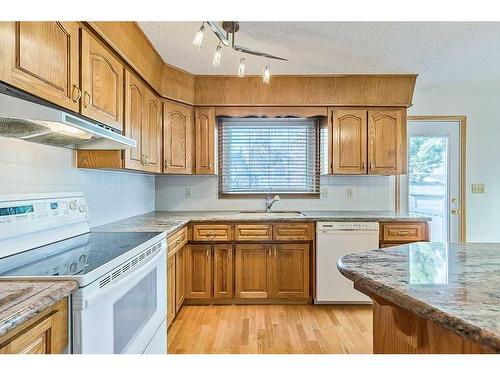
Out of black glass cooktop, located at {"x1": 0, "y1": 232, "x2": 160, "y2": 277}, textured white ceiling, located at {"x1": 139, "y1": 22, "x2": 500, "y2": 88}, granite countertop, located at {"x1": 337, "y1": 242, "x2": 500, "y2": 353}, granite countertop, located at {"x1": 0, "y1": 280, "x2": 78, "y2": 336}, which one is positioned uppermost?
textured white ceiling, located at {"x1": 139, "y1": 22, "x2": 500, "y2": 88}

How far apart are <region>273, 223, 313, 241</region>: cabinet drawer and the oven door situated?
125 centimetres

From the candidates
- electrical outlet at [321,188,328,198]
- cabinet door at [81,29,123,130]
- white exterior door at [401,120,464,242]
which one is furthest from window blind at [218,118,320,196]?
cabinet door at [81,29,123,130]

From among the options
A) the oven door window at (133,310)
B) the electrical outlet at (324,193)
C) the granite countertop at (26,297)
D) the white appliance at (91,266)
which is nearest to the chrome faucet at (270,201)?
the electrical outlet at (324,193)

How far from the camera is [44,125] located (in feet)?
4.57

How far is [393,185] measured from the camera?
3678 mm

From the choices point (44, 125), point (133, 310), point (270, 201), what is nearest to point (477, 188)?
point (270, 201)

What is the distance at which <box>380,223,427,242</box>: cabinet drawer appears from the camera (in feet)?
9.96

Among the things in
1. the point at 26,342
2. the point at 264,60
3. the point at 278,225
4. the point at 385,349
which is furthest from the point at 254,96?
the point at 26,342

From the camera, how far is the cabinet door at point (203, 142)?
331 centimetres

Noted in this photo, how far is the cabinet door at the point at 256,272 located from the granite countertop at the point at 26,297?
6.78 ft

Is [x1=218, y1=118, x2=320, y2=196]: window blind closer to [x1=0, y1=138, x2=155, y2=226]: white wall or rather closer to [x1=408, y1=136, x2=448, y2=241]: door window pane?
[x1=0, y1=138, x2=155, y2=226]: white wall

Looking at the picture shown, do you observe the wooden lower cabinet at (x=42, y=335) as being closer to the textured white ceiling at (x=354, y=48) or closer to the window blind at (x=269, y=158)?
the textured white ceiling at (x=354, y=48)
